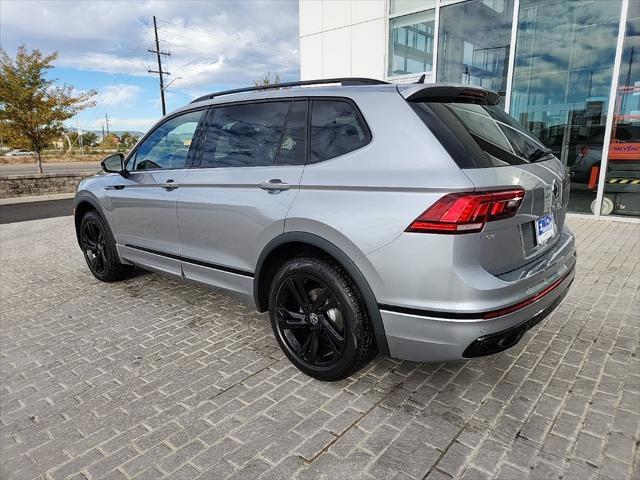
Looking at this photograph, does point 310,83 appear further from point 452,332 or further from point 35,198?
point 35,198

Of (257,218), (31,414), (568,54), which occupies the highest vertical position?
(568,54)

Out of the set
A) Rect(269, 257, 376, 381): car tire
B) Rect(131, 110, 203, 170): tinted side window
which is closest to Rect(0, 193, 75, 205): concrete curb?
Rect(131, 110, 203, 170): tinted side window

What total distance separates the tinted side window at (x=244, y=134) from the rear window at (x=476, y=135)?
104cm

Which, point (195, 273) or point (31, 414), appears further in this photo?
point (195, 273)

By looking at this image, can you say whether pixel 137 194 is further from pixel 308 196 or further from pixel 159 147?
pixel 308 196

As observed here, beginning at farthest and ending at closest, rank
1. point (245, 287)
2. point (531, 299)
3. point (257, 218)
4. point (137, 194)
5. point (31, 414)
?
point (137, 194) → point (245, 287) → point (257, 218) → point (31, 414) → point (531, 299)

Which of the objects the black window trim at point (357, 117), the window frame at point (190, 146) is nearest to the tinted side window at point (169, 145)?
the window frame at point (190, 146)

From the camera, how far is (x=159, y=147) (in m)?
3.93

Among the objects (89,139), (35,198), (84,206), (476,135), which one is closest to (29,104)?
(35,198)

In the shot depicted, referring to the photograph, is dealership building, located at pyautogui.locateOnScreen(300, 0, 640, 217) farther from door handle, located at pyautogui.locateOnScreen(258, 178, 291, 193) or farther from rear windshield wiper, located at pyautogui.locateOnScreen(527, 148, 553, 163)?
door handle, located at pyautogui.locateOnScreen(258, 178, 291, 193)

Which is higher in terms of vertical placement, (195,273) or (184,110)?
(184,110)

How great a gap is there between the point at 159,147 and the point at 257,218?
1658 mm

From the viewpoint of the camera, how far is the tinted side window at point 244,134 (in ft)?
9.67

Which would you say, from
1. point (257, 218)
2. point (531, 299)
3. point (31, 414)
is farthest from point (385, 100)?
point (31, 414)
